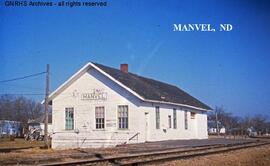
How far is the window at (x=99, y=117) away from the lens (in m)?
31.6

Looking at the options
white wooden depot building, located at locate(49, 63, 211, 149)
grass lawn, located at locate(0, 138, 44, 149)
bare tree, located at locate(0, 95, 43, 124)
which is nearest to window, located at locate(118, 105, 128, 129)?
white wooden depot building, located at locate(49, 63, 211, 149)

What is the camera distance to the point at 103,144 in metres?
30.9

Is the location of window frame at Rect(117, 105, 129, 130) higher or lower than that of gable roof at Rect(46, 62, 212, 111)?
lower

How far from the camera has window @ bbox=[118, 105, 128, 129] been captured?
30938 mm

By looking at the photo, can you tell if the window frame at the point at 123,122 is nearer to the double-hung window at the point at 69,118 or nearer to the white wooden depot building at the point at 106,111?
the white wooden depot building at the point at 106,111

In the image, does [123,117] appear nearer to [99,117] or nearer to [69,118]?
[99,117]

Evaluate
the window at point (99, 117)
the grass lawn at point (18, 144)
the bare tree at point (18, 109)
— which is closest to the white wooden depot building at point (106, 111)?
the window at point (99, 117)

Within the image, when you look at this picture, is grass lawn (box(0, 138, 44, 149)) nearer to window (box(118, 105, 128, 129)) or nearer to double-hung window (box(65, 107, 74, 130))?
double-hung window (box(65, 107, 74, 130))

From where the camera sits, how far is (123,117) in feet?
102

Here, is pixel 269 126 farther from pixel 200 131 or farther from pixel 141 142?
pixel 141 142

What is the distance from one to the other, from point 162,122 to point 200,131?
384 inches

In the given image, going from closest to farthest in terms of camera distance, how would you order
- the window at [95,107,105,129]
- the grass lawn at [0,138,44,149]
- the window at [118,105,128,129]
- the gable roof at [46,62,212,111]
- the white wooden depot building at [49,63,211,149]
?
1. the white wooden depot building at [49,63,211,149]
2. the gable roof at [46,62,212,111]
3. the window at [118,105,128,129]
4. the window at [95,107,105,129]
5. the grass lawn at [0,138,44,149]

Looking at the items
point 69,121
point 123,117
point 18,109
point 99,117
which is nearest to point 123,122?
point 123,117

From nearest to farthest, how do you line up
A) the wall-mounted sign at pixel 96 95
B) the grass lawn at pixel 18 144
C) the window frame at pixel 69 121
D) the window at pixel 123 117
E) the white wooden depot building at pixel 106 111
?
1. the white wooden depot building at pixel 106 111
2. the window at pixel 123 117
3. the wall-mounted sign at pixel 96 95
4. the window frame at pixel 69 121
5. the grass lawn at pixel 18 144
